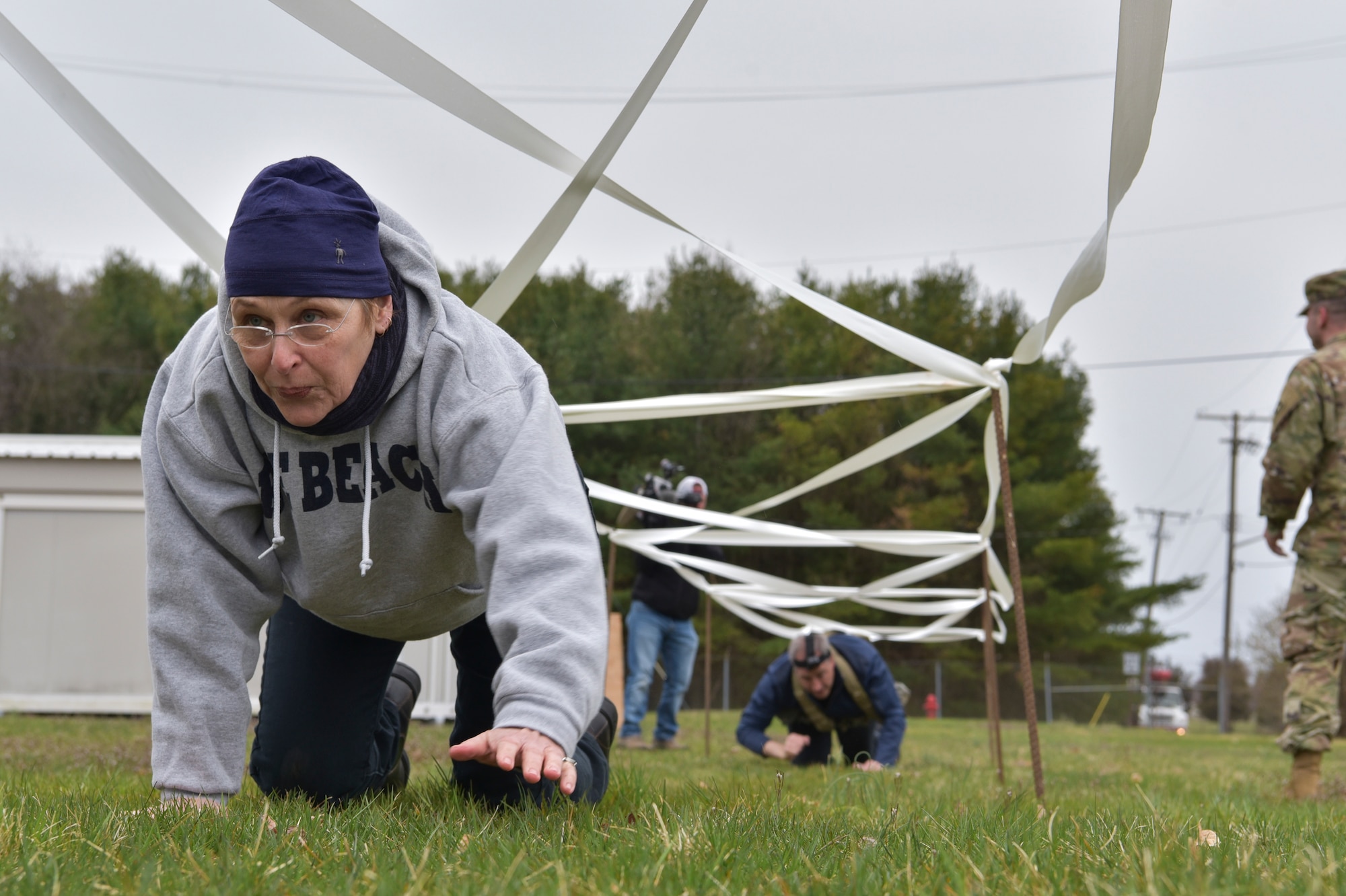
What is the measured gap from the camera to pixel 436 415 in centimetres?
240

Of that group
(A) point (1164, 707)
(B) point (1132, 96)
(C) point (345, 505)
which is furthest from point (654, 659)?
(A) point (1164, 707)

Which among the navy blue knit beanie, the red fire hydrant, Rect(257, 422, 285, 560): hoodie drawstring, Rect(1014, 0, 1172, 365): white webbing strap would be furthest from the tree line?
the navy blue knit beanie

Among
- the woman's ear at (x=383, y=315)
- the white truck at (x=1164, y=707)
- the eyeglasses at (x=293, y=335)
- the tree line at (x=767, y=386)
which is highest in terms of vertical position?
the tree line at (x=767, y=386)

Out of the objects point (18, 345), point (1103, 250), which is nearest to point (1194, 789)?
point (1103, 250)

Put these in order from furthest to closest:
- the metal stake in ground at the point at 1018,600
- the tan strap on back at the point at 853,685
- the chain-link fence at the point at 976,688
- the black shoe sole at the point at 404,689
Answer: the chain-link fence at the point at 976,688, the tan strap on back at the point at 853,685, the metal stake in ground at the point at 1018,600, the black shoe sole at the point at 404,689

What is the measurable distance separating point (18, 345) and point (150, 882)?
3721cm

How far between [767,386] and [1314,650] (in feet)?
99.9

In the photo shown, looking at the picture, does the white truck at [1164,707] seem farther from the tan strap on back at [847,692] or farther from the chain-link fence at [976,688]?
the tan strap on back at [847,692]

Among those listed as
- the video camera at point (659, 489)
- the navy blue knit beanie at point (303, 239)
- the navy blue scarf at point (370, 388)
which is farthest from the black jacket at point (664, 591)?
the navy blue knit beanie at point (303, 239)

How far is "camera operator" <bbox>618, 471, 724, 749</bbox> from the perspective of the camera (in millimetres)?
9469

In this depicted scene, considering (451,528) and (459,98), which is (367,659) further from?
(459,98)

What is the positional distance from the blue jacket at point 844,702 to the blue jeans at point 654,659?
1377 millimetres

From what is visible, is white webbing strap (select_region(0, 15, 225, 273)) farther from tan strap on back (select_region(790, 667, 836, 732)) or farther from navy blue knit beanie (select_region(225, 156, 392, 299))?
tan strap on back (select_region(790, 667, 836, 732))

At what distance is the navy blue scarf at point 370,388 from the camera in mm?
2340
